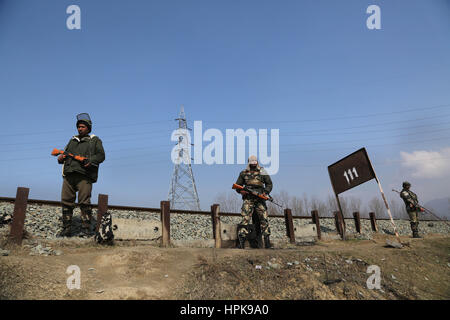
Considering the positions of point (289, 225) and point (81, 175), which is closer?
point (81, 175)

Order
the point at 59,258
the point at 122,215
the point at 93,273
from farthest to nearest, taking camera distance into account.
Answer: the point at 122,215 → the point at 59,258 → the point at 93,273

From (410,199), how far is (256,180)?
24.9ft

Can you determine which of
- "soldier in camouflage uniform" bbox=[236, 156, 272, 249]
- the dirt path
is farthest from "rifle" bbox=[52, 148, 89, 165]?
"soldier in camouflage uniform" bbox=[236, 156, 272, 249]

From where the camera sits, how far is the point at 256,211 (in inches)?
270

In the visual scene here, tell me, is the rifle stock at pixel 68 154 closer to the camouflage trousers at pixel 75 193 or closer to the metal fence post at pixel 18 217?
the camouflage trousers at pixel 75 193

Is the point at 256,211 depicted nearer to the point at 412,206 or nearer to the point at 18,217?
the point at 18,217

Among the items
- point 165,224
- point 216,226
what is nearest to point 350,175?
point 216,226

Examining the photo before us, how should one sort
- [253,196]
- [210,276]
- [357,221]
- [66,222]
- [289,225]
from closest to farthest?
[210,276], [66,222], [253,196], [289,225], [357,221]

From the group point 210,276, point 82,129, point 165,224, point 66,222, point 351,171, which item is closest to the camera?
point 210,276

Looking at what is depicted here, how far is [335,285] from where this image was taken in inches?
162

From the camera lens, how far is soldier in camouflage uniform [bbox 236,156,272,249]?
6.61 m
